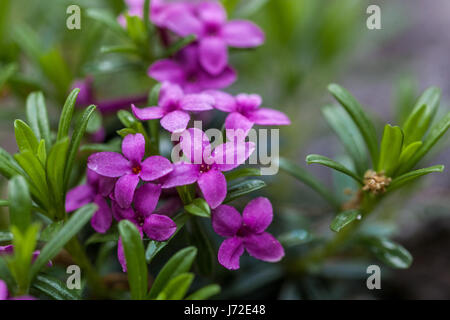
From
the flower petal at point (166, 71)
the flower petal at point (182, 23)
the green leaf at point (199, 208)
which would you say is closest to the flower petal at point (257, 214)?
the green leaf at point (199, 208)

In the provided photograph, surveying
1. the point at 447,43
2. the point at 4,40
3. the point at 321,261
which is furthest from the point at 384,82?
the point at 4,40

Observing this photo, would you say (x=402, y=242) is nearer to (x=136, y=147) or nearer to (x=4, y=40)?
(x=136, y=147)

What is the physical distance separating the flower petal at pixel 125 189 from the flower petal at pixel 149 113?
0.14 meters

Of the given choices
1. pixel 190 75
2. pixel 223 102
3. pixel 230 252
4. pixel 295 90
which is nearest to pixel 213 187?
pixel 230 252

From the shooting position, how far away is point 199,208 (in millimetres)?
990

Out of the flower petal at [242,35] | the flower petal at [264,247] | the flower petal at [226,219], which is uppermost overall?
the flower petal at [242,35]

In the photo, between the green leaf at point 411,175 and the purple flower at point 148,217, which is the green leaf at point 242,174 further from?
the green leaf at point 411,175

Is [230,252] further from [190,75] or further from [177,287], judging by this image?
[190,75]

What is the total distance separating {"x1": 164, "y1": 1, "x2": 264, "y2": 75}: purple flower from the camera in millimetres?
1328

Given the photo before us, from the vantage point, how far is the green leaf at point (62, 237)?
924 millimetres

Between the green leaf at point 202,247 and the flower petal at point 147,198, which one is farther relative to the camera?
the green leaf at point 202,247

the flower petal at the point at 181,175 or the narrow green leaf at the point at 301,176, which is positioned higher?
the flower petal at the point at 181,175

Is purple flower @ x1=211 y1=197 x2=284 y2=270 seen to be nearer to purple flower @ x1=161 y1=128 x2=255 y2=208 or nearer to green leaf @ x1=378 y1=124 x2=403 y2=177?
purple flower @ x1=161 y1=128 x2=255 y2=208
